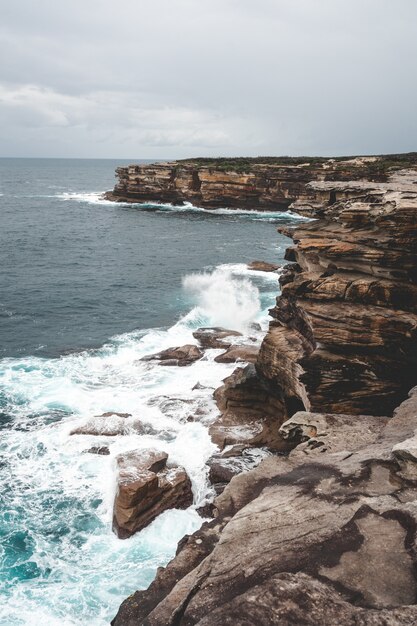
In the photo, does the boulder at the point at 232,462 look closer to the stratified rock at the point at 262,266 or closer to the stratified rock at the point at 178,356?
A: the stratified rock at the point at 178,356

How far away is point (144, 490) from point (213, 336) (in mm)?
18332

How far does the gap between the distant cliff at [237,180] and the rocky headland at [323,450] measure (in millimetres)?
69642

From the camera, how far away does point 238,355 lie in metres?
32.2

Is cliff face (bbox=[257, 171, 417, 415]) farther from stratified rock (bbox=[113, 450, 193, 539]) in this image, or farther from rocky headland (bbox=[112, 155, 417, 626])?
stratified rock (bbox=[113, 450, 193, 539])

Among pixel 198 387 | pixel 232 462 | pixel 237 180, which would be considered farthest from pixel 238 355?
pixel 237 180

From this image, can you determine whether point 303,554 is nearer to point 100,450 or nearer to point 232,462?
point 232,462

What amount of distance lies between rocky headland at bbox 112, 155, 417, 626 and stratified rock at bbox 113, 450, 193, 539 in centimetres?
61

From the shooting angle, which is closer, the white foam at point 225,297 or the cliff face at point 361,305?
the cliff face at point 361,305

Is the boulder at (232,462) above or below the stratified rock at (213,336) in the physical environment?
below

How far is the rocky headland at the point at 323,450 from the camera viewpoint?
8.32 m

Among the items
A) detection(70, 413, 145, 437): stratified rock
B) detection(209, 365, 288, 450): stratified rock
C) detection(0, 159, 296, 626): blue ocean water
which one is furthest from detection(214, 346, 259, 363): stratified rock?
detection(70, 413, 145, 437): stratified rock

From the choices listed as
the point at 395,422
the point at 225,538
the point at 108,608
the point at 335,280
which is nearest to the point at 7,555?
the point at 108,608

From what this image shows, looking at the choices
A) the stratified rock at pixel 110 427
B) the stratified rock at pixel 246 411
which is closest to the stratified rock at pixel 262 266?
the stratified rock at pixel 246 411

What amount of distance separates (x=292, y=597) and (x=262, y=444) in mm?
14783
